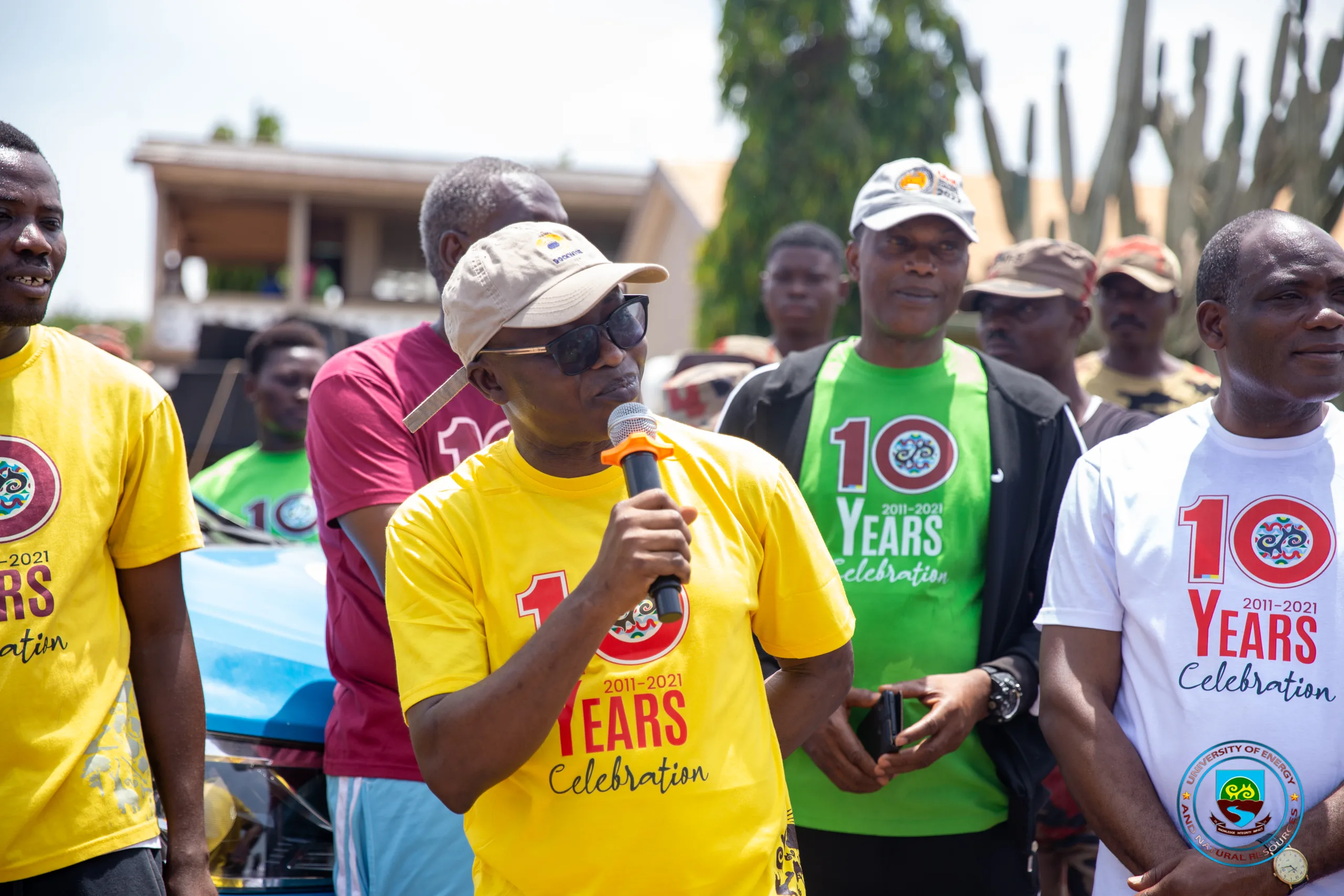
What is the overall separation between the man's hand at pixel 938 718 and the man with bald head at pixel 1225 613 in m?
0.23

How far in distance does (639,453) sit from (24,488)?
1243mm

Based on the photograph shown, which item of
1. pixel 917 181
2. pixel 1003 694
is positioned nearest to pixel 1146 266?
pixel 917 181

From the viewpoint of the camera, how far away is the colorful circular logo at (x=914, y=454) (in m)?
3.29

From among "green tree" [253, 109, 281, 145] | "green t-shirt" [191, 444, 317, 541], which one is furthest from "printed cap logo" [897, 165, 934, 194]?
"green tree" [253, 109, 281, 145]

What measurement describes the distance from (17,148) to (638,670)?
63.9 inches

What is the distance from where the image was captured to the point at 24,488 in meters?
2.41

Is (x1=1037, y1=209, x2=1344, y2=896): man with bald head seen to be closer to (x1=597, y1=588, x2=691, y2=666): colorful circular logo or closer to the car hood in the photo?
(x1=597, y1=588, x2=691, y2=666): colorful circular logo

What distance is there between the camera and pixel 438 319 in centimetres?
327

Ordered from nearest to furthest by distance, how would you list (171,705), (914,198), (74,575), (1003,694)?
(74,575)
(171,705)
(1003,694)
(914,198)

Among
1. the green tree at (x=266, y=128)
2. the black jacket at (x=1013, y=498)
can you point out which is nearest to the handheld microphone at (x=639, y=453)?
the black jacket at (x=1013, y=498)

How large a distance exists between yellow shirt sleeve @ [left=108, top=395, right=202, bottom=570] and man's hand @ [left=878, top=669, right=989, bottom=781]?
1.68 metres

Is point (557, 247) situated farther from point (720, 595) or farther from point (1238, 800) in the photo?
point (1238, 800)

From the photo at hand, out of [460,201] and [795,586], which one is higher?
[460,201]

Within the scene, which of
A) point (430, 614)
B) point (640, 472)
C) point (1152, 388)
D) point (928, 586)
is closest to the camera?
point (640, 472)
